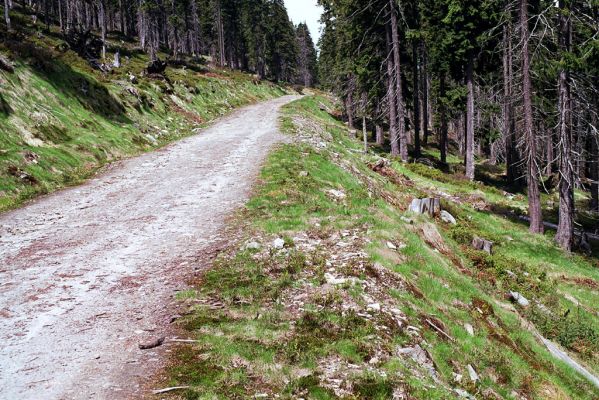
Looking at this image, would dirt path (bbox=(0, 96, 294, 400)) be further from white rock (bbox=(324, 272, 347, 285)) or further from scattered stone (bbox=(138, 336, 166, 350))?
white rock (bbox=(324, 272, 347, 285))

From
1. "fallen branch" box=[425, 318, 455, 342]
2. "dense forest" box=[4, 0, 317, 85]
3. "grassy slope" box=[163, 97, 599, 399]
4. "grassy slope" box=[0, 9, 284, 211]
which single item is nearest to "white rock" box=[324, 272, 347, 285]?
"grassy slope" box=[163, 97, 599, 399]

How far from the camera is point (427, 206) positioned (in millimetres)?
17688

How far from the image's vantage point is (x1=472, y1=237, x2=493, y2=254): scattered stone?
1648 cm

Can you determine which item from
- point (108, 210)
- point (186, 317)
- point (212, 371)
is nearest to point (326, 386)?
point (212, 371)

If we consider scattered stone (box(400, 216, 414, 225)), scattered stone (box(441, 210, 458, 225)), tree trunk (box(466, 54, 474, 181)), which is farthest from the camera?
tree trunk (box(466, 54, 474, 181))

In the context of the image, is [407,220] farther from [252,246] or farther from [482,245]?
[252,246]

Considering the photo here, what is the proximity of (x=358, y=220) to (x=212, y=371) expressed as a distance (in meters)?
7.06

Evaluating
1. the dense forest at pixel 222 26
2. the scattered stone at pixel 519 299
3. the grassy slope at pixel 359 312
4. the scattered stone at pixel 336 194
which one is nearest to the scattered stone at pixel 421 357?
the grassy slope at pixel 359 312

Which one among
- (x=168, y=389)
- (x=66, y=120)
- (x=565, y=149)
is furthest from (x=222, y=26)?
(x=168, y=389)

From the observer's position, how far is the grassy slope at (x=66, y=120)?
597 inches

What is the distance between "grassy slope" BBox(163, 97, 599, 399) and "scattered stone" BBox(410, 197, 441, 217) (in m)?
1.42

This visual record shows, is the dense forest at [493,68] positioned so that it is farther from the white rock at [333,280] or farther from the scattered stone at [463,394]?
the scattered stone at [463,394]

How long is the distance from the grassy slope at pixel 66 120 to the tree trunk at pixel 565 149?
2061 cm

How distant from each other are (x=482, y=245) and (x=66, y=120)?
1972cm
